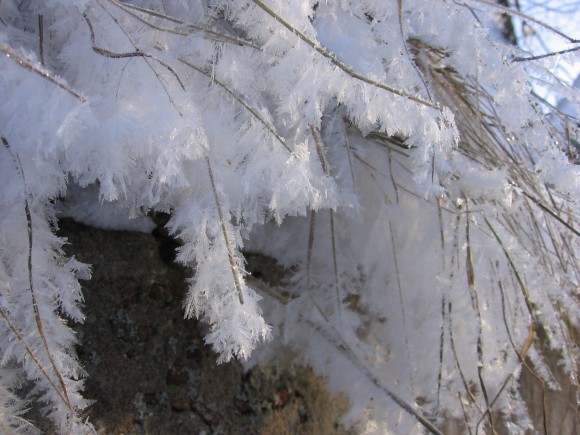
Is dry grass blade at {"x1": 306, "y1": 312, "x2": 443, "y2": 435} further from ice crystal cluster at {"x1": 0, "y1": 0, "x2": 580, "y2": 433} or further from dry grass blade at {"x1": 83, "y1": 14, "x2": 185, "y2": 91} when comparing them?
dry grass blade at {"x1": 83, "y1": 14, "x2": 185, "y2": 91}

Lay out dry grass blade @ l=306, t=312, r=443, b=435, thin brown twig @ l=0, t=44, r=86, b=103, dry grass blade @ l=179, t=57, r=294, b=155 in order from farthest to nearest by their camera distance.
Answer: dry grass blade @ l=306, t=312, r=443, b=435 < dry grass blade @ l=179, t=57, r=294, b=155 < thin brown twig @ l=0, t=44, r=86, b=103

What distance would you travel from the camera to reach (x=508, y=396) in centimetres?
100

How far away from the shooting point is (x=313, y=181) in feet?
2.26

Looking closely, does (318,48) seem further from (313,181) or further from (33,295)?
(33,295)

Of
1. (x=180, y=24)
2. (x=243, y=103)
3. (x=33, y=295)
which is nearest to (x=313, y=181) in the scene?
(x=243, y=103)

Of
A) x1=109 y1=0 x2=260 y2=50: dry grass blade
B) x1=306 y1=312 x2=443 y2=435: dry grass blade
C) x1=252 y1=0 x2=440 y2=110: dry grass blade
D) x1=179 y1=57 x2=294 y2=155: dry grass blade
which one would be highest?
x1=252 y1=0 x2=440 y2=110: dry grass blade

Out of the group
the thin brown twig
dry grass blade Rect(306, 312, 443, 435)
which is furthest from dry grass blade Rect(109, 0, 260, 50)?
dry grass blade Rect(306, 312, 443, 435)

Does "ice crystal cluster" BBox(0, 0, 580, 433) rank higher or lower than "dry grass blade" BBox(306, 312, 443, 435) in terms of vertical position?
higher

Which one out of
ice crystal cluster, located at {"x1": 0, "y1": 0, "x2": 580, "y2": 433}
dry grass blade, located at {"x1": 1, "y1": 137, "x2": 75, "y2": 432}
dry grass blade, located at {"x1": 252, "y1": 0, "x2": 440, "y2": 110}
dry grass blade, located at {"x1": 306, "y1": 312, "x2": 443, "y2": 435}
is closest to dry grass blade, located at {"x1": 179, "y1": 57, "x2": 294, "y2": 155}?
ice crystal cluster, located at {"x1": 0, "y1": 0, "x2": 580, "y2": 433}

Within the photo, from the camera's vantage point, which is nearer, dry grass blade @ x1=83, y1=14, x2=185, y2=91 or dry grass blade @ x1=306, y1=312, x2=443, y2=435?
dry grass blade @ x1=83, y1=14, x2=185, y2=91

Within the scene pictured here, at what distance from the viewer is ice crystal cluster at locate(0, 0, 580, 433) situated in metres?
0.59

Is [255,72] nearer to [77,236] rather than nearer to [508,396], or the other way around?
[77,236]

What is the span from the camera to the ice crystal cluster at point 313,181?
0.59 m

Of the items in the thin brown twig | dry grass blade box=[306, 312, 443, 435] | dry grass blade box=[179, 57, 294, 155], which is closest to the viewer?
the thin brown twig
